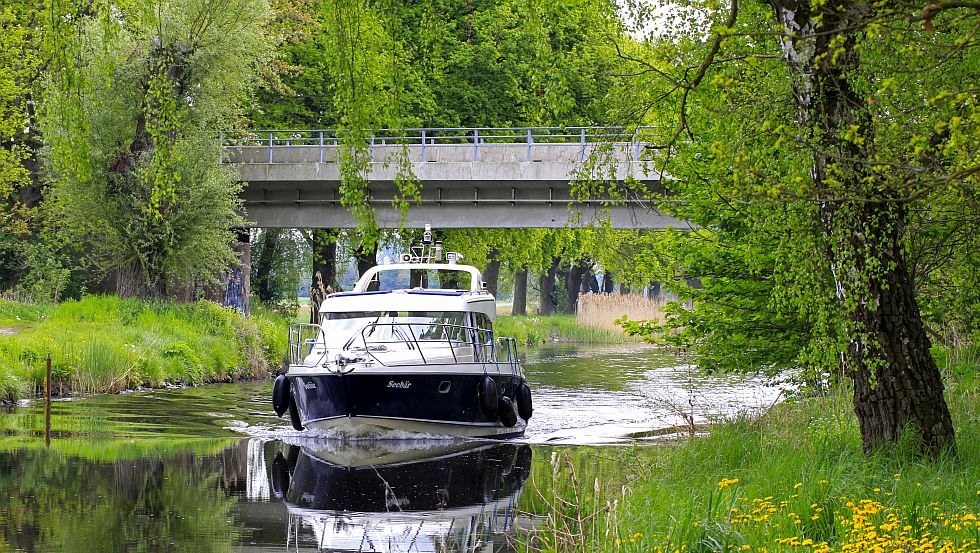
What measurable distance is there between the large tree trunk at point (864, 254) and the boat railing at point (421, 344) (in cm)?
947

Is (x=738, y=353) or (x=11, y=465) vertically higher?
(x=738, y=353)

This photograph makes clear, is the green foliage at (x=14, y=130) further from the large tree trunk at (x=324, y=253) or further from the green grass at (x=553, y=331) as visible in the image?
the green grass at (x=553, y=331)

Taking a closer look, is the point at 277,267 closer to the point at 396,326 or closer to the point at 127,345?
the point at 127,345

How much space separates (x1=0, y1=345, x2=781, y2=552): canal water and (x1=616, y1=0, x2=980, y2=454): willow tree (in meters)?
2.88

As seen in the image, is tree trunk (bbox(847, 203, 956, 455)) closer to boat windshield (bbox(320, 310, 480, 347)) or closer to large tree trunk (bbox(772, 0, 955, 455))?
large tree trunk (bbox(772, 0, 955, 455))

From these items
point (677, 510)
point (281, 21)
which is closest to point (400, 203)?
point (677, 510)

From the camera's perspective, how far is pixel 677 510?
9602 millimetres

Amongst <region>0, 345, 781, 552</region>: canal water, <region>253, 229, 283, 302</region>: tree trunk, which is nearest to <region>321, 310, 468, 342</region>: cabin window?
<region>0, 345, 781, 552</region>: canal water

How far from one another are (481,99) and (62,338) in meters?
22.0

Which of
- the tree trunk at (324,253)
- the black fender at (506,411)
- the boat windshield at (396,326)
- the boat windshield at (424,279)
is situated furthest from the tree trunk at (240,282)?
the black fender at (506,411)

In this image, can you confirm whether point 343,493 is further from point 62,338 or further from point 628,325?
point 62,338

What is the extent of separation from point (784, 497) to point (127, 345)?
20641 millimetres

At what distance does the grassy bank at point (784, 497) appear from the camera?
8.16 meters

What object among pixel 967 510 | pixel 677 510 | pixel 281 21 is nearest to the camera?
pixel 967 510
